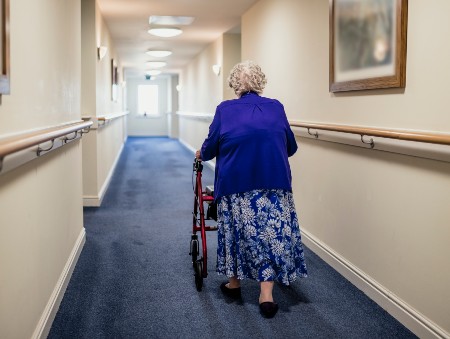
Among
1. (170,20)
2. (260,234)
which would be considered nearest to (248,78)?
(260,234)

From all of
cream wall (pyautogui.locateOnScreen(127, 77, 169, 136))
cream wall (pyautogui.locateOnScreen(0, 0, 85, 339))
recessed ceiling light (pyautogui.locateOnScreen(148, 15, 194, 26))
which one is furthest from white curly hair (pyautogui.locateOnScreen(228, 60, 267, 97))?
cream wall (pyautogui.locateOnScreen(127, 77, 169, 136))

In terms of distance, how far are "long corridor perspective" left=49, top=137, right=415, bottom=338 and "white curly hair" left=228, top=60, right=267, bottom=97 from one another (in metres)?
1.34

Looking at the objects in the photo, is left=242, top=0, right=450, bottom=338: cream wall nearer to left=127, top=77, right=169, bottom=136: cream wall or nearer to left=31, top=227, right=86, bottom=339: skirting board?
left=31, top=227, right=86, bottom=339: skirting board

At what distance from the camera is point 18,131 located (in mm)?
2201

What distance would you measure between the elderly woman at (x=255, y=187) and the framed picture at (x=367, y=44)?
654 mm

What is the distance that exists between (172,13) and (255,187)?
4.86m

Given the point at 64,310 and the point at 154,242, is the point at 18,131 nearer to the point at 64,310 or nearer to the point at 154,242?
the point at 64,310

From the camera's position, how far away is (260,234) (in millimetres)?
3029

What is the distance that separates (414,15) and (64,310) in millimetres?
2599

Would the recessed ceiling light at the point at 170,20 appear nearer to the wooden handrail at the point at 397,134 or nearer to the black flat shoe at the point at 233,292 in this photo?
the wooden handrail at the point at 397,134

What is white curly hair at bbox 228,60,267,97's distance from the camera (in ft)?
10.2

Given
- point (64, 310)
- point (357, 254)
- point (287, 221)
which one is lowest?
point (64, 310)

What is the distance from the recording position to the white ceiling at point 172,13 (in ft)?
21.4

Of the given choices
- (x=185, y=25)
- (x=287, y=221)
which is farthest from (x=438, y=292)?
(x=185, y=25)
